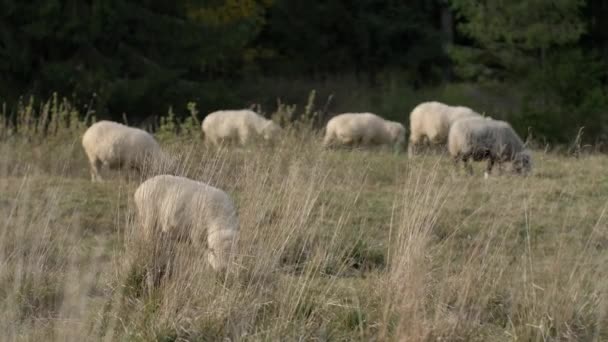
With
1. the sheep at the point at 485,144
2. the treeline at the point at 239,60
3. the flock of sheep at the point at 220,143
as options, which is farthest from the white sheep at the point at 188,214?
the treeline at the point at 239,60

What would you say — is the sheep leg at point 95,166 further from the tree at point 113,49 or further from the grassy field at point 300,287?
the tree at point 113,49

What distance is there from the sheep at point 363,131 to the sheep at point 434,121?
0.86m

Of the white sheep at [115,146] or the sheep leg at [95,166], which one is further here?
the sheep leg at [95,166]

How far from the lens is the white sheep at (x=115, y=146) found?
12.0 m

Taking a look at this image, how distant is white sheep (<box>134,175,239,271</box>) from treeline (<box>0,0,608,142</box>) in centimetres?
1222

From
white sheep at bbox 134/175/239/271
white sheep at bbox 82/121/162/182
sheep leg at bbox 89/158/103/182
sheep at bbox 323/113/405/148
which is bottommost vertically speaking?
sheep at bbox 323/113/405/148

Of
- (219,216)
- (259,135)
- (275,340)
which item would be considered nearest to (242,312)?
(275,340)

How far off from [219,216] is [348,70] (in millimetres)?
24965

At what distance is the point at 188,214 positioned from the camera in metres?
7.11

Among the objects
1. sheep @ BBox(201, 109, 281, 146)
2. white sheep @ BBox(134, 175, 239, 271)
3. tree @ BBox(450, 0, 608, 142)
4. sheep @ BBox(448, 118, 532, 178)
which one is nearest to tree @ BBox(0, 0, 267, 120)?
sheep @ BBox(201, 109, 281, 146)

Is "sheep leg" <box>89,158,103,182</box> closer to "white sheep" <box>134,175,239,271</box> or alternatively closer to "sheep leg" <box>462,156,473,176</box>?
"sheep leg" <box>462,156,473,176</box>

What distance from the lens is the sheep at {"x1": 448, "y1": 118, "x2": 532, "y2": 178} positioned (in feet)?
41.1

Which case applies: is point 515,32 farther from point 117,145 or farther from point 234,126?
point 117,145

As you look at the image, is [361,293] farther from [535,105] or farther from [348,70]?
[348,70]
